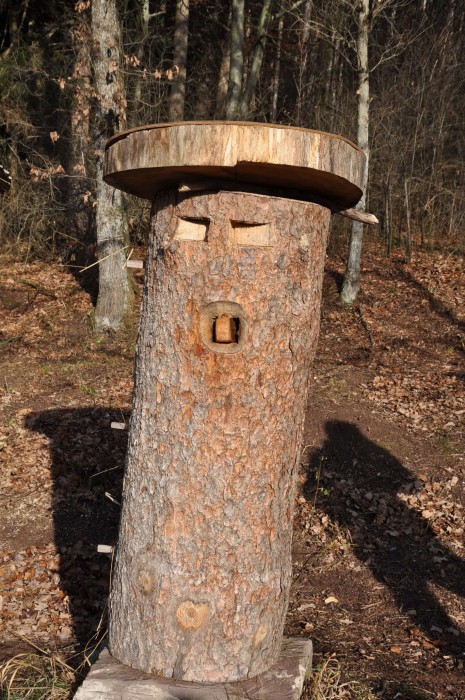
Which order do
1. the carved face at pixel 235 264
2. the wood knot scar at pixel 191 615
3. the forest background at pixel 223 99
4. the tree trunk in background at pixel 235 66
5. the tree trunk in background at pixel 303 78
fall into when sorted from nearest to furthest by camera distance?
the carved face at pixel 235 264
the wood knot scar at pixel 191 615
the forest background at pixel 223 99
the tree trunk in background at pixel 235 66
the tree trunk in background at pixel 303 78

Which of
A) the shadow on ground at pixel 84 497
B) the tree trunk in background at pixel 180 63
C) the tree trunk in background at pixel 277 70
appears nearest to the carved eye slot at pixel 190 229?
the shadow on ground at pixel 84 497

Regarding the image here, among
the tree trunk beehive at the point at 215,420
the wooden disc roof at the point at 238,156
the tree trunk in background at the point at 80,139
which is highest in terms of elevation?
the tree trunk in background at the point at 80,139

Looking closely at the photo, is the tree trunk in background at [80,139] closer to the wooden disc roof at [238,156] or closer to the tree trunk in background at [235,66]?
the tree trunk in background at [235,66]

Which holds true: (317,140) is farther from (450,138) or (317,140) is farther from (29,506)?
(450,138)

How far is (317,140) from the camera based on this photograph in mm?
2691

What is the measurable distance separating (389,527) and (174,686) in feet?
11.6

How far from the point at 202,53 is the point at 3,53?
573 cm

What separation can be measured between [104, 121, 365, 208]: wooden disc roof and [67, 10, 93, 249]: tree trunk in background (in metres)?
7.89

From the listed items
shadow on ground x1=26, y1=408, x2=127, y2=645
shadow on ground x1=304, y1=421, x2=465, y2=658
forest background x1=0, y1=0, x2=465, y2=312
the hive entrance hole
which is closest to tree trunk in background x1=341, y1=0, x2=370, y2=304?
forest background x1=0, y1=0, x2=465, y2=312

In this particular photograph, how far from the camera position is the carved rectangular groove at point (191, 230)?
118 inches

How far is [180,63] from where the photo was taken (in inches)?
575

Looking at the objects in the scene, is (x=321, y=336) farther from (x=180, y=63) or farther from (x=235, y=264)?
(x=235, y=264)

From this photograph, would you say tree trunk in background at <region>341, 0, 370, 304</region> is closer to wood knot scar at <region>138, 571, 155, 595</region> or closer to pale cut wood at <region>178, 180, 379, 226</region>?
pale cut wood at <region>178, 180, 379, 226</region>

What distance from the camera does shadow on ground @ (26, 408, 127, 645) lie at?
4859 mm
